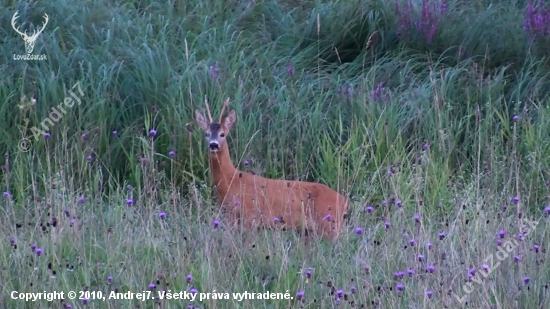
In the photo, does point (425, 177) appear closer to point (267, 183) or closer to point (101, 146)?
point (267, 183)

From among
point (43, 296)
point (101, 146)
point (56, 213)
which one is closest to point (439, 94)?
point (101, 146)

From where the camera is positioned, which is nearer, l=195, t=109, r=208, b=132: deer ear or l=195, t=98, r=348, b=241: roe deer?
l=195, t=98, r=348, b=241: roe deer

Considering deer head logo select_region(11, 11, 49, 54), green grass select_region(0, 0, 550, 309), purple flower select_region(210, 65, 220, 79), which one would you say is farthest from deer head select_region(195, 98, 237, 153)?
deer head logo select_region(11, 11, 49, 54)

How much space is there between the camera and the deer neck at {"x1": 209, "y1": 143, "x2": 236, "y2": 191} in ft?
21.7

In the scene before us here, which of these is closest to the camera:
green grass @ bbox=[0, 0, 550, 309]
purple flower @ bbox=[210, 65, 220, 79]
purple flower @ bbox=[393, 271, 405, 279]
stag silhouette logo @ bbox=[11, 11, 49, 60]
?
purple flower @ bbox=[393, 271, 405, 279]

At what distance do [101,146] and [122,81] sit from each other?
2.26 feet

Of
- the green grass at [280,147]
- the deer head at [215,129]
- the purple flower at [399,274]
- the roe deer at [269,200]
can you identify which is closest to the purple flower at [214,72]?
the green grass at [280,147]

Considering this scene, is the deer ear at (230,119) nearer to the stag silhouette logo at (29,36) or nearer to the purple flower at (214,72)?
the purple flower at (214,72)

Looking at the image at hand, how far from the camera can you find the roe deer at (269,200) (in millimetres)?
6016

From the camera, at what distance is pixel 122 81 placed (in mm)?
7871

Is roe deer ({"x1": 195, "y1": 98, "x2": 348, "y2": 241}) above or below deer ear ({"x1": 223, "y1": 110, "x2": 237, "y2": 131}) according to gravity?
below

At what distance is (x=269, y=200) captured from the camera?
627 centimetres

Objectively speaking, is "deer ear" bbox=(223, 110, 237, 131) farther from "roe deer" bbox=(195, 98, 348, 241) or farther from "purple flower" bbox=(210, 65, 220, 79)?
"purple flower" bbox=(210, 65, 220, 79)

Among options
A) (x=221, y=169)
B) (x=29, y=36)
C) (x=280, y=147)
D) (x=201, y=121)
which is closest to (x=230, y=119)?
(x=201, y=121)
